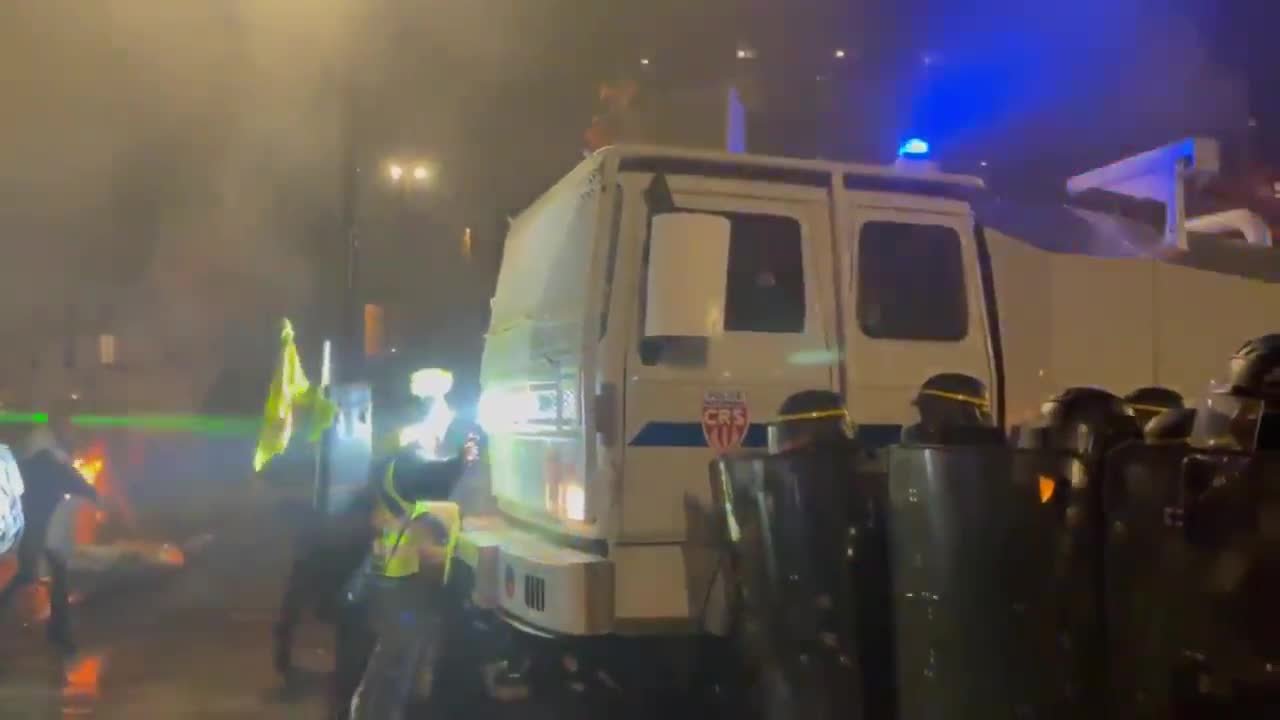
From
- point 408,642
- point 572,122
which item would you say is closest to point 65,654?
point 408,642

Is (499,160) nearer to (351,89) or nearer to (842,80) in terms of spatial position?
(351,89)

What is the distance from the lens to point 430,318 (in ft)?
37.2

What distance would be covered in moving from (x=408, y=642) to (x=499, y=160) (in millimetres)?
4664

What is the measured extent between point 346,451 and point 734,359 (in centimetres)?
784

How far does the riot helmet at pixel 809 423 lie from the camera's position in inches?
123

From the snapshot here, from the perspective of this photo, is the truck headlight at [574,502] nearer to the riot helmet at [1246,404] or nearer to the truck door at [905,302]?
the truck door at [905,302]

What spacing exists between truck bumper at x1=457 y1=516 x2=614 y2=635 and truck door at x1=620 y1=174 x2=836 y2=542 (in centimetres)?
20

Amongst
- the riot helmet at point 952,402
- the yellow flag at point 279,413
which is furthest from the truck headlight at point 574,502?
the yellow flag at point 279,413

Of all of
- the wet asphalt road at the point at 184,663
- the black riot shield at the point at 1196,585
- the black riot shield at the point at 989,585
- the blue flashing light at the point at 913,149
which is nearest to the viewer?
the black riot shield at the point at 1196,585

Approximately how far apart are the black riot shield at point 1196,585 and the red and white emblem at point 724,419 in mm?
1929

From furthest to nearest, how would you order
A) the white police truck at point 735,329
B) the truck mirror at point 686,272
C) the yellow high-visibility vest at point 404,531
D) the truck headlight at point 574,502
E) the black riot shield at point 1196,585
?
the yellow high-visibility vest at point 404,531
the truck headlight at point 574,502
the white police truck at point 735,329
the truck mirror at point 686,272
the black riot shield at point 1196,585

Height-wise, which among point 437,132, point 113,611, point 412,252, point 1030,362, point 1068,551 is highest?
point 437,132

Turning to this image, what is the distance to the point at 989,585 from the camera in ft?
7.74

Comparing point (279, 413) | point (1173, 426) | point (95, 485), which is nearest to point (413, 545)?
point (279, 413)
